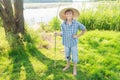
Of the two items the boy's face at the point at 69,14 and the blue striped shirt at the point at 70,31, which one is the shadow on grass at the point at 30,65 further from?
the boy's face at the point at 69,14

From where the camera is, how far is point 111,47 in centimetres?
664

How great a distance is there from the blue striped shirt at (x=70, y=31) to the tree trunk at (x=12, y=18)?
1.60 m

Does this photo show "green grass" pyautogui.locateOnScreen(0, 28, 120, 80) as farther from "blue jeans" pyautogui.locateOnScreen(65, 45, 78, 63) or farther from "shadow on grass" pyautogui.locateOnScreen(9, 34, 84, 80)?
"blue jeans" pyautogui.locateOnScreen(65, 45, 78, 63)

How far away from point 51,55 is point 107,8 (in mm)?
4311

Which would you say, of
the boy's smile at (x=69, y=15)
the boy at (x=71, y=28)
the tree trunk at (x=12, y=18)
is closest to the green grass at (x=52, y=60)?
the tree trunk at (x=12, y=18)

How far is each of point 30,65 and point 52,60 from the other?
1.70ft

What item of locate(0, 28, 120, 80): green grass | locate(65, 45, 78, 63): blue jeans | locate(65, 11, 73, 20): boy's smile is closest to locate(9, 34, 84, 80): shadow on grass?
locate(0, 28, 120, 80): green grass

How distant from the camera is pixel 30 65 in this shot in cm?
557

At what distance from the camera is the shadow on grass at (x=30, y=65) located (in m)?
4.97

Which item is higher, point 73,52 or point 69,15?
point 69,15

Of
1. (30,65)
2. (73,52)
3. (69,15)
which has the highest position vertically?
(69,15)

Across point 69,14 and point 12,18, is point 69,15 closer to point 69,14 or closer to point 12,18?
point 69,14

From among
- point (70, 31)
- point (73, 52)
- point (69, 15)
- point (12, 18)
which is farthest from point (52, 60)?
point (12, 18)

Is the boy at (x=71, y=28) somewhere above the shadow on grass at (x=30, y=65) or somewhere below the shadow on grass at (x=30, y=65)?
above
